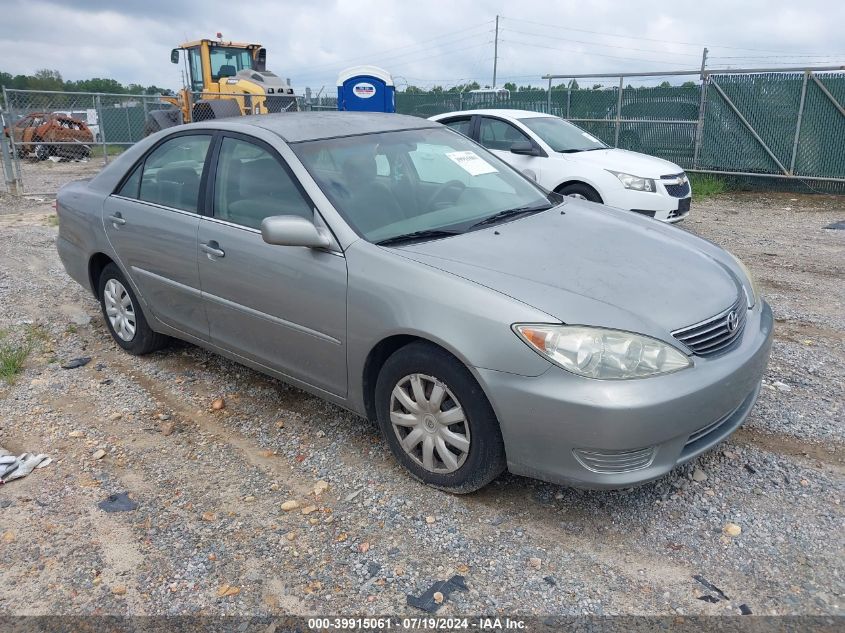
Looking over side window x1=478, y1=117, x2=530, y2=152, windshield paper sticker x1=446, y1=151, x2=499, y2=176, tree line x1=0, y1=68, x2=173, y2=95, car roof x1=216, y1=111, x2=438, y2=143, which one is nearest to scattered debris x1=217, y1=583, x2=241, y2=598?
car roof x1=216, y1=111, x2=438, y2=143

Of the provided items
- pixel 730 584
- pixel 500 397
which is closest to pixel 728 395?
pixel 730 584

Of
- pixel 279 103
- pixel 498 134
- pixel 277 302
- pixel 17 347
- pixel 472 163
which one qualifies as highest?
pixel 279 103

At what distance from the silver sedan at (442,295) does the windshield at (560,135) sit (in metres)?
4.88

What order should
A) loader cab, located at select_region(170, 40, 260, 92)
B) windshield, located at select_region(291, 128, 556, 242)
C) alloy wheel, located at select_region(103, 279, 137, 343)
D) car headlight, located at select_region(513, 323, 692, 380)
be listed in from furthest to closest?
loader cab, located at select_region(170, 40, 260, 92), alloy wheel, located at select_region(103, 279, 137, 343), windshield, located at select_region(291, 128, 556, 242), car headlight, located at select_region(513, 323, 692, 380)

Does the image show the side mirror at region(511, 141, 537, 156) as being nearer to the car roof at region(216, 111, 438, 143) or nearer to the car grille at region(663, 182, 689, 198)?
the car grille at region(663, 182, 689, 198)

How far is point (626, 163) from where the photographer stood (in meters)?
8.75

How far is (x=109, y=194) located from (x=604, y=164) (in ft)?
19.3

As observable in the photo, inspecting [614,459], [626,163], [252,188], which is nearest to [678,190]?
[626,163]

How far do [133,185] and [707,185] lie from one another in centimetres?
1131

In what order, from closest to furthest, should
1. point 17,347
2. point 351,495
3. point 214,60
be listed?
point 351,495
point 17,347
point 214,60

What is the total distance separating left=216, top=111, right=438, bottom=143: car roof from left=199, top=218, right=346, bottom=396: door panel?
0.62m

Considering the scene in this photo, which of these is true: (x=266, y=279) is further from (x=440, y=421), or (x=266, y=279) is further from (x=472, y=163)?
(x=472, y=163)

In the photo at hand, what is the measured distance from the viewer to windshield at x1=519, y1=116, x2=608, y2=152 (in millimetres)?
9180

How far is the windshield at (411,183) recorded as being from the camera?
3.58m
